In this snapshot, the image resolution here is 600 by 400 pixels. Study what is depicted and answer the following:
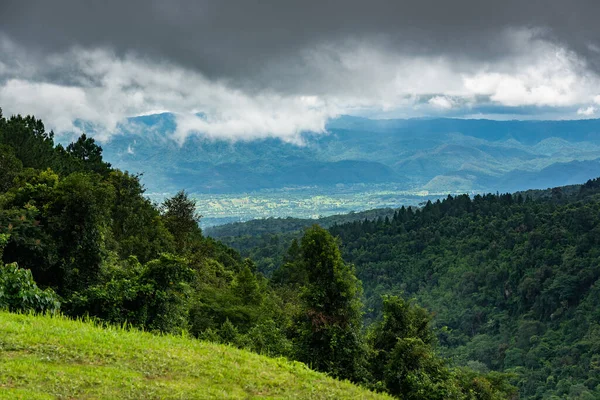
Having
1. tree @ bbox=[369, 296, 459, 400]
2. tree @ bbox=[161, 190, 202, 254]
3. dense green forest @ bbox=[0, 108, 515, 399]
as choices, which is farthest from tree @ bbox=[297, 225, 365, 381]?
tree @ bbox=[161, 190, 202, 254]

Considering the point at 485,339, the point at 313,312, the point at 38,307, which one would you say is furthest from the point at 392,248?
the point at 38,307

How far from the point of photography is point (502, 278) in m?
118

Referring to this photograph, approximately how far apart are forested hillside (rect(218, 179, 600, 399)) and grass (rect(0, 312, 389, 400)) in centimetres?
6116

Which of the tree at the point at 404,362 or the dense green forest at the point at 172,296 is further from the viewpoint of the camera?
the tree at the point at 404,362

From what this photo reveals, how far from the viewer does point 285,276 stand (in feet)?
278

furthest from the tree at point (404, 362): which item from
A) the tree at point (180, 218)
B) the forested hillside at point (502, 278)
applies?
the forested hillside at point (502, 278)

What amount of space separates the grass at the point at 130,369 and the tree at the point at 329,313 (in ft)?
32.9

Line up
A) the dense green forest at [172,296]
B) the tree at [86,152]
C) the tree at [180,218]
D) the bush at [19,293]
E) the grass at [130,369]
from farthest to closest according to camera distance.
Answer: the tree at [86,152] → the tree at [180,218] → the dense green forest at [172,296] → the bush at [19,293] → the grass at [130,369]

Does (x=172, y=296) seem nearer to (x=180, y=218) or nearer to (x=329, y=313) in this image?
(x=329, y=313)

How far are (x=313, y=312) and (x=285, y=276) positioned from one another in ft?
202

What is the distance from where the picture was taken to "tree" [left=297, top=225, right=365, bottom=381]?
23406 millimetres

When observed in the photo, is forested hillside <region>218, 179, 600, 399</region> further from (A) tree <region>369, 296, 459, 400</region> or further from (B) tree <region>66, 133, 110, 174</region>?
(A) tree <region>369, 296, 459, 400</region>

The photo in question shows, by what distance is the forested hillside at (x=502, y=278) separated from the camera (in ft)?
275

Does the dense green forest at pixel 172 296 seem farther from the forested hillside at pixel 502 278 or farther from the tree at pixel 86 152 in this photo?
the forested hillside at pixel 502 278
